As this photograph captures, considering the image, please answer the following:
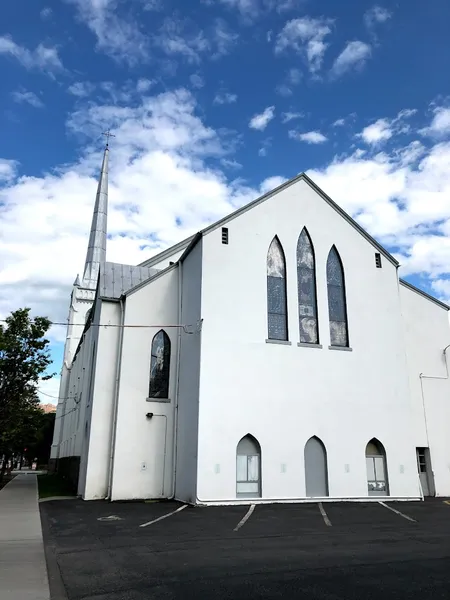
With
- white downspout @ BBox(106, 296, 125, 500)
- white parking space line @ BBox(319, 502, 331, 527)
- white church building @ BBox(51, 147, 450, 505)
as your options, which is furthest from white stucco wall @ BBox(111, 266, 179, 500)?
white parking space line @ BBox(319, 502, 331, 527)

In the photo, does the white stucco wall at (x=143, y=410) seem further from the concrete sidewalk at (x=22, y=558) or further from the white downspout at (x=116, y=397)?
the concrete sidewalk at (x=22, y=558)

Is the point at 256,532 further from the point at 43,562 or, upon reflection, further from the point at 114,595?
the point at 114,595

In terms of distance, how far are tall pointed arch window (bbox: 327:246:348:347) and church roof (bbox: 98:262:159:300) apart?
8.91 metres

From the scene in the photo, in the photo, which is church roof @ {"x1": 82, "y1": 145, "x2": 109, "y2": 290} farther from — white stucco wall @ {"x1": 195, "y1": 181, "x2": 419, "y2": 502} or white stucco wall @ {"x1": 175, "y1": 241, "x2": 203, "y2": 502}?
white stucco wall @ {"x1": 195, "y1": 181, "x2": 419, "y2": 502}

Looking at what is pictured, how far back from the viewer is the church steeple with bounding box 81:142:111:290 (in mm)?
53469

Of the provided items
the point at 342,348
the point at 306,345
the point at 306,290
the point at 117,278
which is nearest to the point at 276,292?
the point at 306,290

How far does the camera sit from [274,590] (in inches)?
251

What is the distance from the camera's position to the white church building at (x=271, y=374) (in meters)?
18.0

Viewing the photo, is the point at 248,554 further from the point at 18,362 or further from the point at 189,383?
the point at 18,362

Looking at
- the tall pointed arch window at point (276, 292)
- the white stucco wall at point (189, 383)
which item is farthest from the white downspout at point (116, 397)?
the tall pointed arch window at point (276, 292)

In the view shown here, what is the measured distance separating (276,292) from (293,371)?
11.0 feet

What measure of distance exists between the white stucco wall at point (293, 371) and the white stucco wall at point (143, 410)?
317 centimetres

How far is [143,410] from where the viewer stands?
20.0m

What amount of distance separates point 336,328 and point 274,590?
49.3 ft
